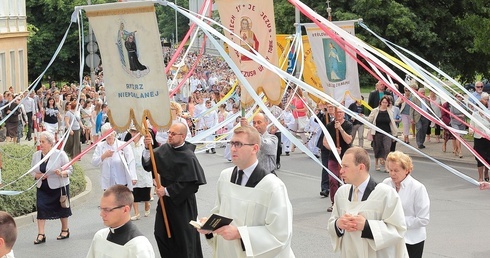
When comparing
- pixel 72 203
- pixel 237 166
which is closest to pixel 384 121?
pixel 72 203

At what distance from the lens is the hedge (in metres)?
15.4

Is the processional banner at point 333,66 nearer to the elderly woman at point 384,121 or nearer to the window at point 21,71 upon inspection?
the elderly woman at point 384,121

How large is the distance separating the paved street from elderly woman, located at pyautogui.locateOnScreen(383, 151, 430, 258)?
3443 mm

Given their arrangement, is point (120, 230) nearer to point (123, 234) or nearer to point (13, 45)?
point (123, 234)

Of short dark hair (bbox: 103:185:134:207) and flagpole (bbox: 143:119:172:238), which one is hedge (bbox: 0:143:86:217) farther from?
short dark hair (bbox: 103:185:134:207)

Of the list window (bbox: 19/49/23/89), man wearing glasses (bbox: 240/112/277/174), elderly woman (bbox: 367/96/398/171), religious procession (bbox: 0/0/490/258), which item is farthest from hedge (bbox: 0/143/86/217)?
window (bbox: 19/49/23/89)

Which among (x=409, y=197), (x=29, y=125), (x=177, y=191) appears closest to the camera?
(x=409, y=197)

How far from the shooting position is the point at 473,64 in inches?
1369

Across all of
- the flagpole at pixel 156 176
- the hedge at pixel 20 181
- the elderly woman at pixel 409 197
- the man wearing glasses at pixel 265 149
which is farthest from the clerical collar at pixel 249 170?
the hedge at pixel 20 181

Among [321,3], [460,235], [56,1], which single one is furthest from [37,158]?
[56,1]

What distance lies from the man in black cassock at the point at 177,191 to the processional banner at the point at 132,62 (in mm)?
641

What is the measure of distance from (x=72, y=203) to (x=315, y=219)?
4.55 metres

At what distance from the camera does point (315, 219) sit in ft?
50.5

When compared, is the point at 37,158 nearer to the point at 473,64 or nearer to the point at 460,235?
the point at 460,235
